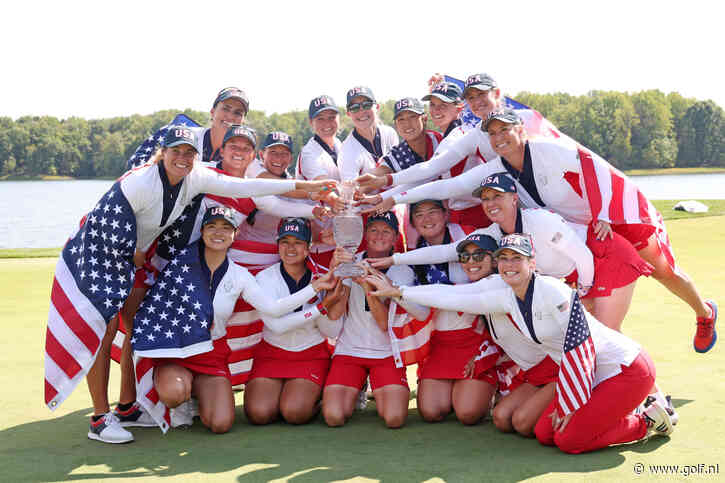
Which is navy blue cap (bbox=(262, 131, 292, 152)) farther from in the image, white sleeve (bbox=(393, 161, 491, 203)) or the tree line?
the tree line

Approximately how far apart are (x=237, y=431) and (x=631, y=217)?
3.21 metres

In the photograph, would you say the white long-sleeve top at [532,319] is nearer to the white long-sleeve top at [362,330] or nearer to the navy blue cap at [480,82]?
the white long-sleeve top at [362,330]

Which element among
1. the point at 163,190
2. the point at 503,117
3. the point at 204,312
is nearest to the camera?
the point at 163,190

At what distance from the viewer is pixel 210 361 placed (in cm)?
521

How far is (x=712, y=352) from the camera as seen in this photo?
20.5 ft

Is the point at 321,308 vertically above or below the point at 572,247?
below

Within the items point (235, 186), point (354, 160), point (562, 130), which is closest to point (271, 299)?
point (235, 186)

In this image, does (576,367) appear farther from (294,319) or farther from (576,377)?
(294,319)

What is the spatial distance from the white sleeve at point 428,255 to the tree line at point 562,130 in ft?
202

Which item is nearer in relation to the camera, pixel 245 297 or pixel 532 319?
pixel 532 319

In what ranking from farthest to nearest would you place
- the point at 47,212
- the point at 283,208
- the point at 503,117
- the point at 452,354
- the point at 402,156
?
the point at 47,212, the point at 402,156, the point at 283,208, the point at 452,354, the point at 503,117

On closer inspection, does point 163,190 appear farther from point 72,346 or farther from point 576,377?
point 576,377

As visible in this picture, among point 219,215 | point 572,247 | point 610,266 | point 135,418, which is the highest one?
point 219,215

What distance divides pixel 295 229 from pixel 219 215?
58 centimetres
